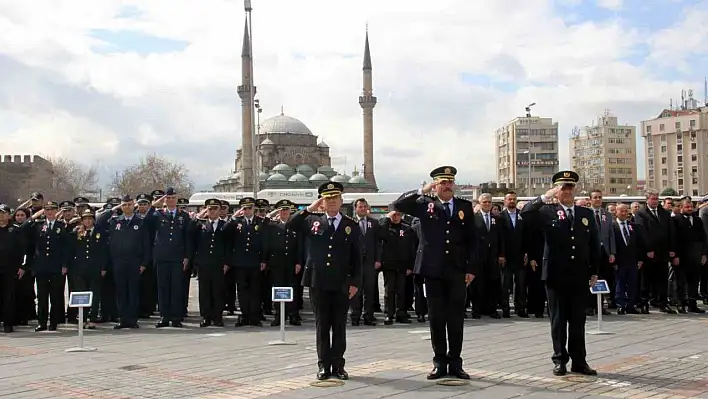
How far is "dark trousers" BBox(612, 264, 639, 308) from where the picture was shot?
580 inches

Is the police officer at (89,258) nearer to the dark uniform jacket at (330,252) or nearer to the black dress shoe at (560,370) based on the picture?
the dark uniform jacket at (330,252)

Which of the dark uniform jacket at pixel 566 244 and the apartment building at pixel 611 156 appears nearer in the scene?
the dark uniform jacket at pixel 566 244

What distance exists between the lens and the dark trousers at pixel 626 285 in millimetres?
14742

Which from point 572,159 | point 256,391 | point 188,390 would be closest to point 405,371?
point 256,391

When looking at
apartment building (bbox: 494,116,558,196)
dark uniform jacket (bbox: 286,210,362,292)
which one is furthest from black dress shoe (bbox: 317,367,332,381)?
apartment building (bbox: 494,116,558,196)

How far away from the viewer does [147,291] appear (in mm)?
15375

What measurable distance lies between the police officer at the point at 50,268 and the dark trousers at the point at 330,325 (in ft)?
21.4

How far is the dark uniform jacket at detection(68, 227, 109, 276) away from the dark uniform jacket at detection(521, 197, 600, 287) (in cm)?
797

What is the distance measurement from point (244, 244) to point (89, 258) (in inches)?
102

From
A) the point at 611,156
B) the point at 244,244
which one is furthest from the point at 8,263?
the point at 611,156

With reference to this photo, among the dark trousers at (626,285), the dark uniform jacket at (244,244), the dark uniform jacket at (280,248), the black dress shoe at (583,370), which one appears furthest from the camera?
the dark trousers at (626,285)

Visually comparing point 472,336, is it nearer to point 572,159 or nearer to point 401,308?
point 401,308

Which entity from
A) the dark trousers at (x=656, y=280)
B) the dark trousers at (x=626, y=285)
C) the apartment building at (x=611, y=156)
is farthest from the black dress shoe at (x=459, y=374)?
the apartment building at (x=611, y=156)

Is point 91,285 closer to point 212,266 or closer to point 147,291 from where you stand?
point 147,291
